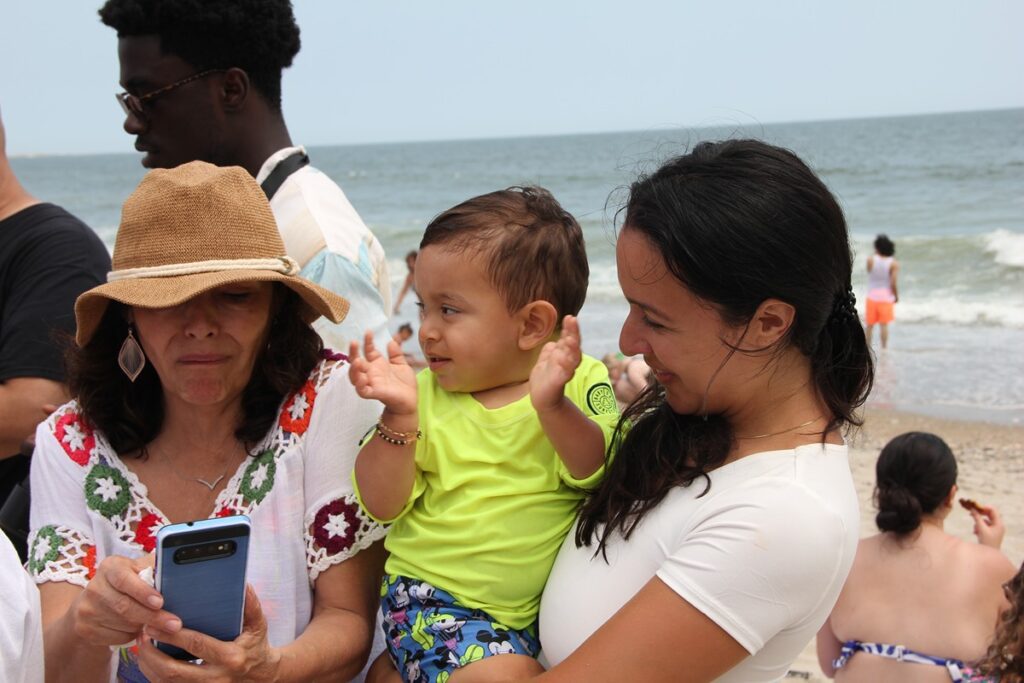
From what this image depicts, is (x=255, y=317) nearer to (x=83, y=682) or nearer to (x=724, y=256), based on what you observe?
(x=83, y=682)

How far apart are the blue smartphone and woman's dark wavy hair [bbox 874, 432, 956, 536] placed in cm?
365

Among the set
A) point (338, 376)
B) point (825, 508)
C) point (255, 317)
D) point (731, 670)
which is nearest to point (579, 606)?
point (731, 670)

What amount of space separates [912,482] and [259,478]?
3430 mm

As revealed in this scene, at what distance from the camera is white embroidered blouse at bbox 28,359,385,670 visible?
2430 mm

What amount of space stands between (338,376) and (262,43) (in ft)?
5.04

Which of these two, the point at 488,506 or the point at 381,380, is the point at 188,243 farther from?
the point at 488,506

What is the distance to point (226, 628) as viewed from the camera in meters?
2.04

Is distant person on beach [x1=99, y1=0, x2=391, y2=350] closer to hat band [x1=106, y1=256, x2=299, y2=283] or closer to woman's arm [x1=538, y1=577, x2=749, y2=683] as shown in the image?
hat band [x1=106, y1=256, x2=299, y2=283]

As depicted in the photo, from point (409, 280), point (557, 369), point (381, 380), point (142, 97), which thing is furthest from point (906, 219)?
point (381, 380)

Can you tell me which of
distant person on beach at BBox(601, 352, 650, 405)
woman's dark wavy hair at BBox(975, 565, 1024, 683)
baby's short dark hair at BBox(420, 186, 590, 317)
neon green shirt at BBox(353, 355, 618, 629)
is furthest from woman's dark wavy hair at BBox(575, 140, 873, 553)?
distant person on beach at BBox(601, 352, 650, 405)

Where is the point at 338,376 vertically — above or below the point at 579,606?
above

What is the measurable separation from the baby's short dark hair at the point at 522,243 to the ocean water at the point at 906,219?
0.42 feet

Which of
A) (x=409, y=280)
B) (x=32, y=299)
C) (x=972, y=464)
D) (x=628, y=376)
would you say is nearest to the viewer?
(x=32, y=299)

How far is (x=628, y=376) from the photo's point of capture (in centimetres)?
985
